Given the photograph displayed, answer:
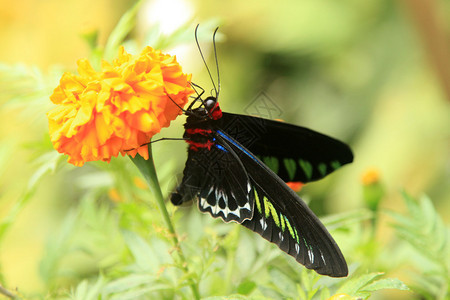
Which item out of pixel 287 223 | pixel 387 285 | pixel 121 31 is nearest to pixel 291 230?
pixel 287 223

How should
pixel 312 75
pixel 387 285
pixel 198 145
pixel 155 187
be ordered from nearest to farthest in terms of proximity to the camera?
pixel 387 285 < pixel 155 187 < pixel 198 145 < pixel 312 75

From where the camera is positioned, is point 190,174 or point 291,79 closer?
point 190,174

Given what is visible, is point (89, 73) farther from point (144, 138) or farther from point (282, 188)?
point (282, 188)

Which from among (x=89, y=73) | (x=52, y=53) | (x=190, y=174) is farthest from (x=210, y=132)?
(x=52, y=53)

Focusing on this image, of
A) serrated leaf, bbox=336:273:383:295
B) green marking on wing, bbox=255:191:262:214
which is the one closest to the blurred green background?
green marking on wing, bbox=255:191:262:214

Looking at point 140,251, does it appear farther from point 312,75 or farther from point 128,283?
point 312,75

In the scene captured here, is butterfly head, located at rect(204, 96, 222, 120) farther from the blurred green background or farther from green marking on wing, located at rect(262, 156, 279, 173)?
the blurred green background
